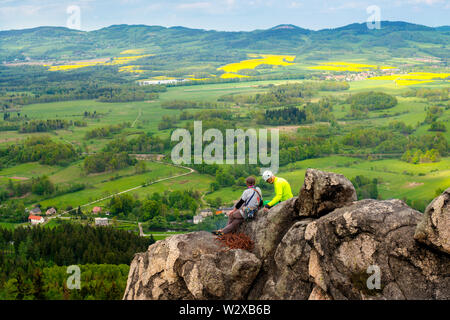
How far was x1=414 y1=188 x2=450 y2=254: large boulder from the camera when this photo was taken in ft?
49.4

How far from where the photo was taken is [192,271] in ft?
66.8

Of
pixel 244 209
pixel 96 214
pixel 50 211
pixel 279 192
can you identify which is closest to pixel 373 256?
pixel 279 192

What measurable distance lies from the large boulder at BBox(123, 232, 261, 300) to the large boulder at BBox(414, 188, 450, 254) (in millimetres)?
7142

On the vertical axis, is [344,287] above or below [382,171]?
above

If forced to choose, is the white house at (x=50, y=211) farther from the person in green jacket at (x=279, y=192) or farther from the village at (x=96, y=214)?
the person in green jacket at (x=279, y=192)

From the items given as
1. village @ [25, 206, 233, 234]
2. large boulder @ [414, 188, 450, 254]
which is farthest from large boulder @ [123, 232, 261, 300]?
village @ [25, 206, 233, 234]

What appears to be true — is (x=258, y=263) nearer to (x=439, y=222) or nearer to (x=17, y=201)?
(x=439, y=222)

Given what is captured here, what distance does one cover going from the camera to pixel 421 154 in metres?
135

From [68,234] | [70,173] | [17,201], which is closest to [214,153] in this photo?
[70,173]

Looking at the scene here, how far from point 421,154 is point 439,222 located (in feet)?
428

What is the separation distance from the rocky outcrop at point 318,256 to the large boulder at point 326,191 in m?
0.04

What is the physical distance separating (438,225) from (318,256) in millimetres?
4611

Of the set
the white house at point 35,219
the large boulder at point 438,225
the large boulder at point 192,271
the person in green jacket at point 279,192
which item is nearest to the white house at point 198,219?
the white house at point 35,219
